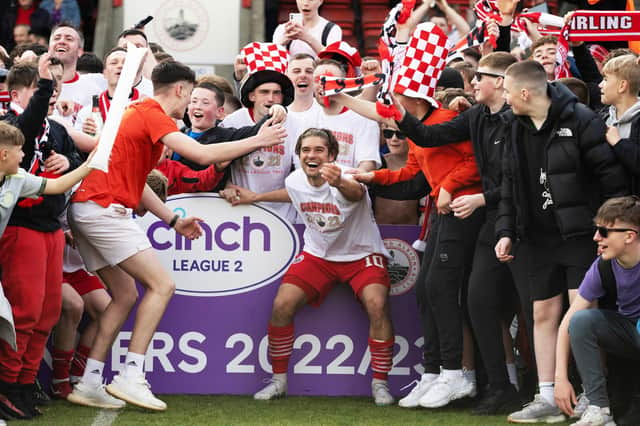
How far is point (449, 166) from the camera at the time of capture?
7500 millimetres

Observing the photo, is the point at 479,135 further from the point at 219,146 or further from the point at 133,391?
the point at 133,391

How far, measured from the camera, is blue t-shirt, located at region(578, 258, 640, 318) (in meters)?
6.36

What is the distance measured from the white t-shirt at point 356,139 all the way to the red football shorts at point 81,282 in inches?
71.8

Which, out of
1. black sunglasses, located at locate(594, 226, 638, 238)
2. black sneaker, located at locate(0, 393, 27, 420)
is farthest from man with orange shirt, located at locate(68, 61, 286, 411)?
black sunglasses, located at locate(594, 226, 638, 238)

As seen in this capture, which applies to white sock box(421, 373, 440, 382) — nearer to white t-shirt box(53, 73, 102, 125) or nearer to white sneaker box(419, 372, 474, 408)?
white sneaker box(419, 372, 474, 408)

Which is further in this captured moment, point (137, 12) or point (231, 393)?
point (137, 12)

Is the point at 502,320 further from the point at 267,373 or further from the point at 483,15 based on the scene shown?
the point at 483,15

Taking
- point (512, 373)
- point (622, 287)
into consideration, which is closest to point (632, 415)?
point (622, 287)

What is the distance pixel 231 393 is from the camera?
793 centimetres

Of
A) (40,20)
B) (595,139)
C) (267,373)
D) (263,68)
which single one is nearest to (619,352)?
(595,139)

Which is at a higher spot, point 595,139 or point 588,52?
point 588,52

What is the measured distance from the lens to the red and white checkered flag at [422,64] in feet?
24.5

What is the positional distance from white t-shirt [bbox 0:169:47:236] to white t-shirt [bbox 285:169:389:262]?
68.9 inches

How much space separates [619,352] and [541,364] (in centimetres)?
53
